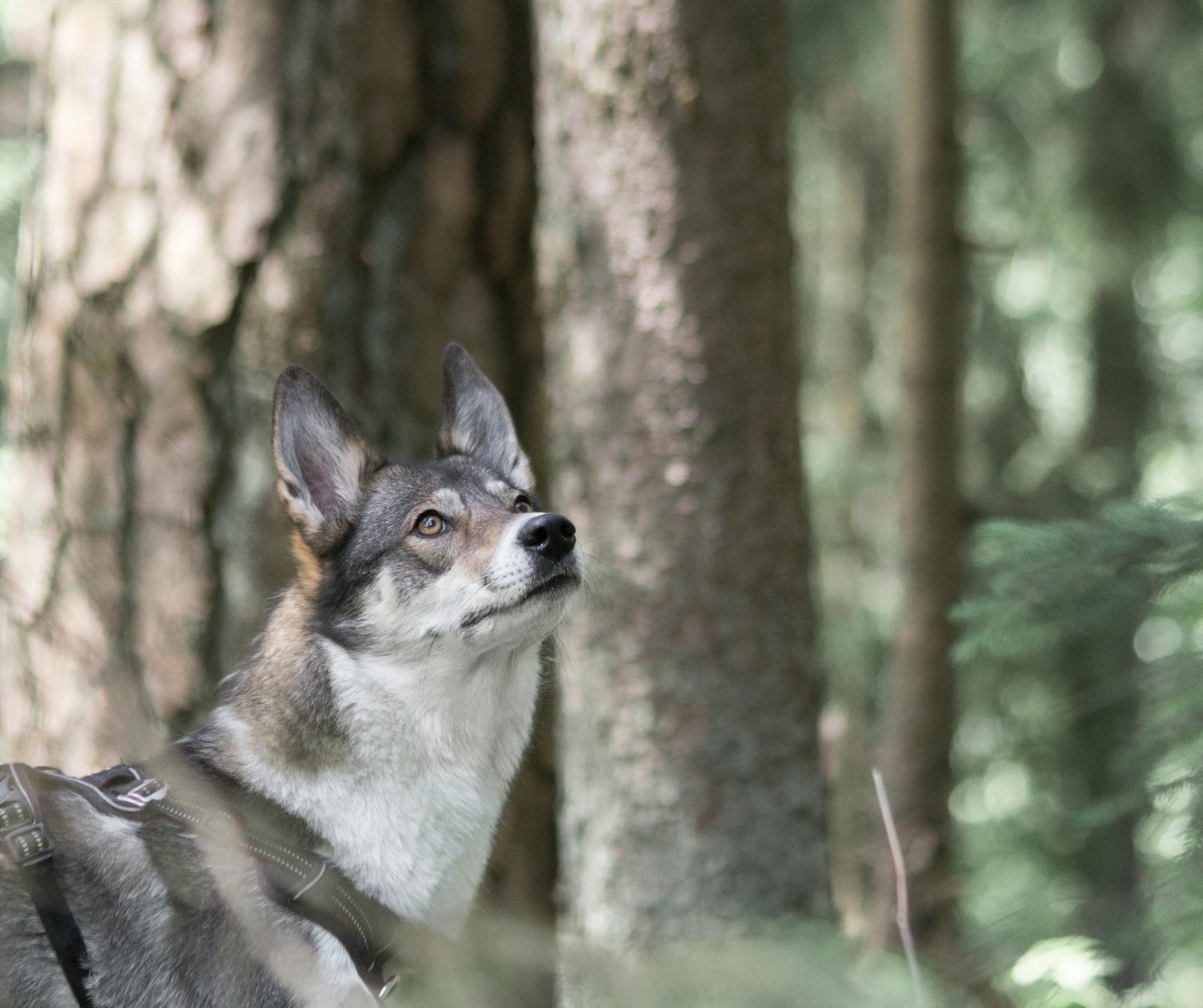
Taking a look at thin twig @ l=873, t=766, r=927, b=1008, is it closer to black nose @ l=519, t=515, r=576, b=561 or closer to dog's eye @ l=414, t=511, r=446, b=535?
black nose @ l=519, t=515, r=576, b=561

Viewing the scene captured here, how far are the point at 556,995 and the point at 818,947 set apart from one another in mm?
1842

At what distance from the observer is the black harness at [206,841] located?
2.56 metres

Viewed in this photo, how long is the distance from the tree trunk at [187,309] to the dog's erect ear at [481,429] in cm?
56

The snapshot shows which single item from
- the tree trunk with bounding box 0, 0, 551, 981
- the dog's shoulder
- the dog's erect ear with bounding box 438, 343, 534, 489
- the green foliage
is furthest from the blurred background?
the green foliage

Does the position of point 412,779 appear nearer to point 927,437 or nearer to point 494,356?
point 494,356

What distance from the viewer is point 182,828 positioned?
9.15 ft

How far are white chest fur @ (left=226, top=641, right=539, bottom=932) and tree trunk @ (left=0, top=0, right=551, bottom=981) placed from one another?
39.7 inches

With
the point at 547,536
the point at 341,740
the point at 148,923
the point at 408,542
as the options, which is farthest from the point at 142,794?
the point at 547,536

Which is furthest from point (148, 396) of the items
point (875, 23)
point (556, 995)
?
point (875, 23)

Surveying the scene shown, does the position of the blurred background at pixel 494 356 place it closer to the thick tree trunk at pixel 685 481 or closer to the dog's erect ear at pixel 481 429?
the thick tree trunk at pixel 685 481

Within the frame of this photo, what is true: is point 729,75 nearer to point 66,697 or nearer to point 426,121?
point 426,121

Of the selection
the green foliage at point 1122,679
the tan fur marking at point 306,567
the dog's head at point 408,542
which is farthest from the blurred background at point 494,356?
the green foliage at point 1122,679

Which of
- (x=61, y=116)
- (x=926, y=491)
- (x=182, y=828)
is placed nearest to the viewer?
(x=182, y=828)

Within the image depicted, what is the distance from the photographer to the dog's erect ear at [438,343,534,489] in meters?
3.78
